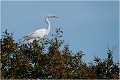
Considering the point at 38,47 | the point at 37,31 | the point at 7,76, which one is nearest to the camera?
the point at 7,76

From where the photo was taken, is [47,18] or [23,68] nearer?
[23,68]

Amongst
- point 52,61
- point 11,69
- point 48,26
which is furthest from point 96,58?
point 48,26

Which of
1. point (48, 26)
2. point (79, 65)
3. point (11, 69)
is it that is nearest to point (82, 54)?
point (79, 65)

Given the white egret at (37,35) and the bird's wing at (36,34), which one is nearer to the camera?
the white egret at (37,35)

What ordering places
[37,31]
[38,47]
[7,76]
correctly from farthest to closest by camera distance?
[37,31] → [38,47] → [7,76]

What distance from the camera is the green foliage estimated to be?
15.7 meters

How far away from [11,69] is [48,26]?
229 inches

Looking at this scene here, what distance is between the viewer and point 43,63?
1603 cm

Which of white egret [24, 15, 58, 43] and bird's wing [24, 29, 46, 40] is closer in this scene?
white egret [24, 15, 58, 43]

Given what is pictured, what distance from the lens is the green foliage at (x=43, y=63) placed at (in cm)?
1567

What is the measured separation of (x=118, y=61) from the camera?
17.0 m

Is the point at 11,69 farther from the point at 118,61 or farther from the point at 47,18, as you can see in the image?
the point at 47,18

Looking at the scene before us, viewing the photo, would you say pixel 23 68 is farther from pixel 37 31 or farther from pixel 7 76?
pixel 37 31

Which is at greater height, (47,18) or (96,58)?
(47,18)
